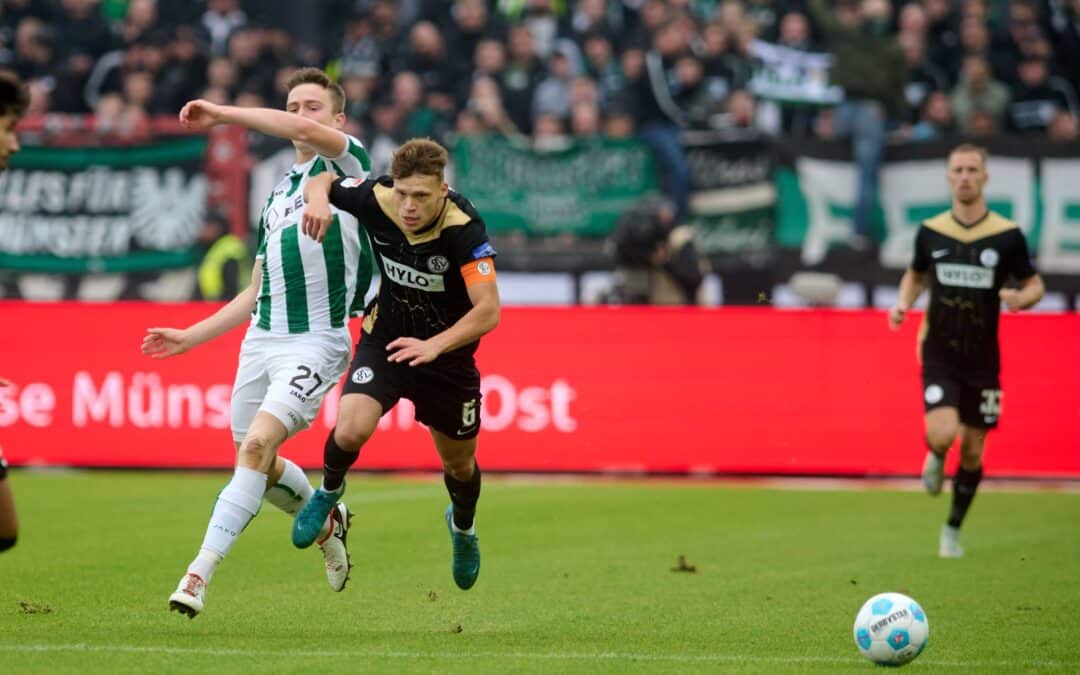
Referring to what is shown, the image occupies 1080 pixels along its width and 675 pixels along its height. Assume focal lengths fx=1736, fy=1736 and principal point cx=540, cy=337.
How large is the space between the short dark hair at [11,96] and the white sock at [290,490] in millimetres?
2776

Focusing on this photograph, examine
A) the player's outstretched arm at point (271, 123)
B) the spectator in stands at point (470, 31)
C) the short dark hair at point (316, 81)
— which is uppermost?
the spectator in stands at point (470, 31)

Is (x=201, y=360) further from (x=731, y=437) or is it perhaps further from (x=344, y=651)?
(x=344, y=651)

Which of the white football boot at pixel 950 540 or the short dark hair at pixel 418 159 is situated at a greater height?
the short dark hair at pixel 418 159

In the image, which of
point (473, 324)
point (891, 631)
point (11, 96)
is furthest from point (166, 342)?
point (891, 631)

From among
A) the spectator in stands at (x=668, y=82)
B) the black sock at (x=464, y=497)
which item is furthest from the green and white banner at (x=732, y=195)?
the black sock at (x=464, y=497)

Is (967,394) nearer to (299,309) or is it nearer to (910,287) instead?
(910,287)

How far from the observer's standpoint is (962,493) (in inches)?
455

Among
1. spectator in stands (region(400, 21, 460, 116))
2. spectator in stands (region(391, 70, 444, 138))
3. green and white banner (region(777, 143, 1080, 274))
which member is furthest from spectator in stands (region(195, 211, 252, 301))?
green and white banner (region(777, 143, 1080, 274))

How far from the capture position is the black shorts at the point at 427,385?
8.40m

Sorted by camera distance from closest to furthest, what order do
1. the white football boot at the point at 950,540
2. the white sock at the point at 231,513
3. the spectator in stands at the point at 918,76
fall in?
1. the white sock at the point at 231,513
2. the white football boot at the point at 950,540
3. the spectator in stands at the point at 918,76

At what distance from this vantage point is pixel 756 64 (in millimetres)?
20500

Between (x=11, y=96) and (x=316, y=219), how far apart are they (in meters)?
1.60

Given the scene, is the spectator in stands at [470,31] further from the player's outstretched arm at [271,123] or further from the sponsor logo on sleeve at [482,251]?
the sponsor logo on sleeve at [482,251]

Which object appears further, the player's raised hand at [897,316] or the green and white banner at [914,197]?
the green and white banner at [914,197]
